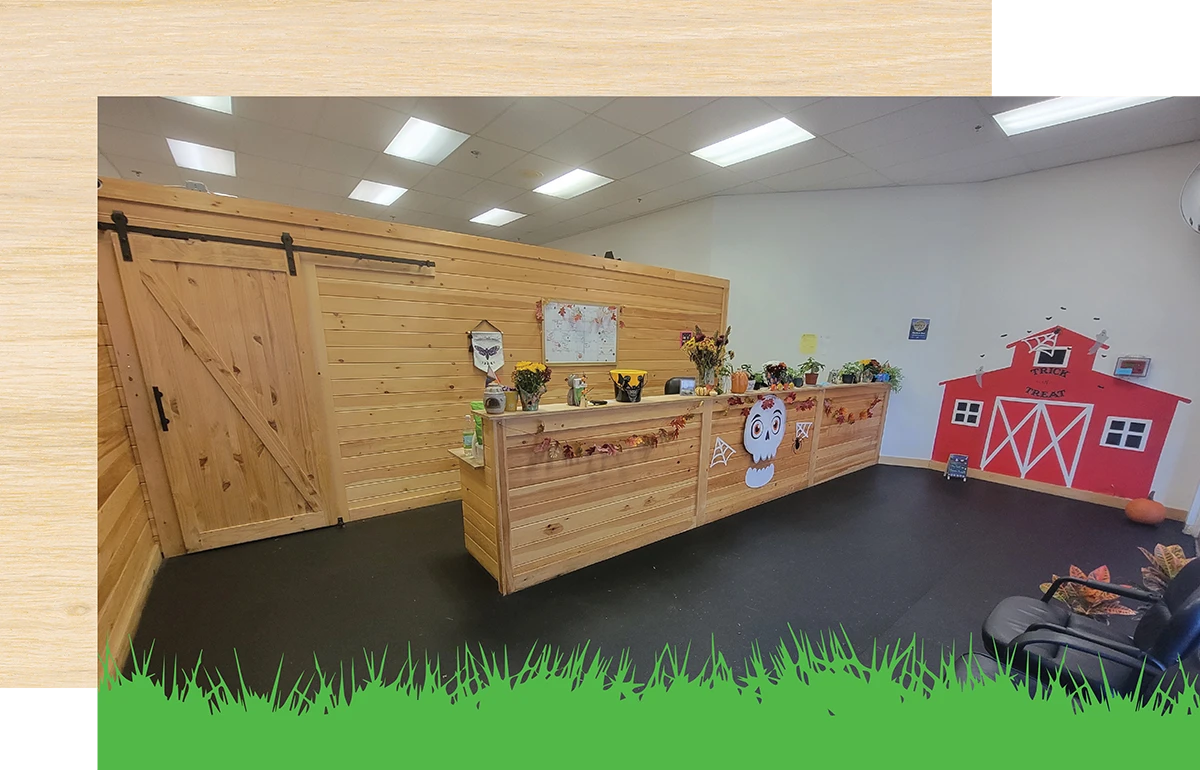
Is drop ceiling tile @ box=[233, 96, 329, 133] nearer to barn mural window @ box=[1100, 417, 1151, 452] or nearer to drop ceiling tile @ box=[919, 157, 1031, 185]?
drop ceiling tile @ box=[919, 157, 1031, 185]

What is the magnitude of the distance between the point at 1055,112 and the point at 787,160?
1.72m

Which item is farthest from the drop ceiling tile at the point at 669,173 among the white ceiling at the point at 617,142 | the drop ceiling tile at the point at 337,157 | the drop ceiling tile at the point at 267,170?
the drop ceiling tile at the point at 267,170

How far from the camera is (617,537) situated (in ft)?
8.05

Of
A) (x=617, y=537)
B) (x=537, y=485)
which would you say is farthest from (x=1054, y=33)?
(x=617, y=537)

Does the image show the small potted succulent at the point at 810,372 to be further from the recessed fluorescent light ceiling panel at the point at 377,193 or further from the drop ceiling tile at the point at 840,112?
the recessed fluorescent light ceiling panel at the point at 377,193

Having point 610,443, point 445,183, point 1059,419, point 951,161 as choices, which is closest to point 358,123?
point 445,183

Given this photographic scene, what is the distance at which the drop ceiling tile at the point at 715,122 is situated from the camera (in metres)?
2.84

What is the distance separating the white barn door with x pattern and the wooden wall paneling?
679 centimetres

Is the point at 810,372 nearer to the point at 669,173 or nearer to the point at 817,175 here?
the point at 817,175

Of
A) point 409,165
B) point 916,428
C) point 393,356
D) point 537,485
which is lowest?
point 916,428

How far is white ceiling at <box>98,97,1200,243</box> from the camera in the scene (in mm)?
2822

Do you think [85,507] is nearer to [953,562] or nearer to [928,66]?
[928,66]

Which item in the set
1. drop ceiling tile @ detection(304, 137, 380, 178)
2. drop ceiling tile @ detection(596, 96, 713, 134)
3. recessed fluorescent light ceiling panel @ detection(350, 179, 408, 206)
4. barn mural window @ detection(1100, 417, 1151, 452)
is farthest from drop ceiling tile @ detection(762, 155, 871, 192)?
recessed fluorescent light ceiling panel @ detection(350, 179, 408, 206)

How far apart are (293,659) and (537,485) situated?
1.20m
